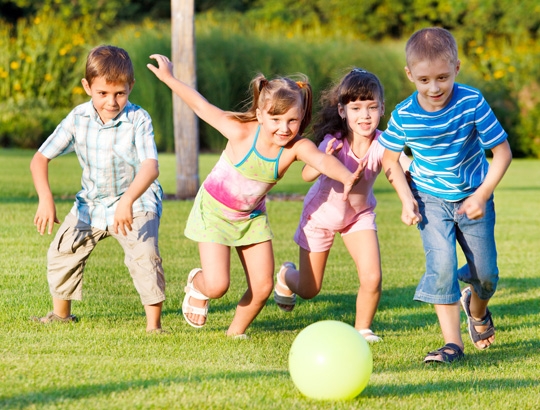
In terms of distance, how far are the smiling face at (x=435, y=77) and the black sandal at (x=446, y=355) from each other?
1380 millimetres

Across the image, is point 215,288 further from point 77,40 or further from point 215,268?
point 77,40

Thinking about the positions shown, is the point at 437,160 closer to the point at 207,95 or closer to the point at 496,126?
the point at 496,126

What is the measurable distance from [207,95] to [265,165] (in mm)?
17885

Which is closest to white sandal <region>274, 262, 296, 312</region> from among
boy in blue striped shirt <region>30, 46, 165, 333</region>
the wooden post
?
boy in blue striped shirt <region>30, 46, 165, 333</region>

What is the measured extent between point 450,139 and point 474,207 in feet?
1.43

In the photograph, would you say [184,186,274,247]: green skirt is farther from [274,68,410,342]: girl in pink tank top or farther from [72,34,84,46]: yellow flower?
[72,34,84,46]: yellow flower

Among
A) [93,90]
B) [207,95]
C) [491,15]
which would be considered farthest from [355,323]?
[491,15]

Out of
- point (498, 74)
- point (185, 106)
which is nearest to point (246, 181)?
point (185, 106)

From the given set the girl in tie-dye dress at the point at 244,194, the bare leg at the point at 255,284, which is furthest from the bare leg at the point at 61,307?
the bare leg at the point at 255,284

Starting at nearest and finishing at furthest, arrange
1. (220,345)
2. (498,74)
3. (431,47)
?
(431,47) < (220,345) < (498,74)

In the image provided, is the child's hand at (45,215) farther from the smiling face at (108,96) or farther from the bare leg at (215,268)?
the bare leg at (215,268)

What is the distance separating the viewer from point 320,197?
5828mm

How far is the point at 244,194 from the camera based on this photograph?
17.6 feet

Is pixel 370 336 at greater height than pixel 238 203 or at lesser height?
lesser
